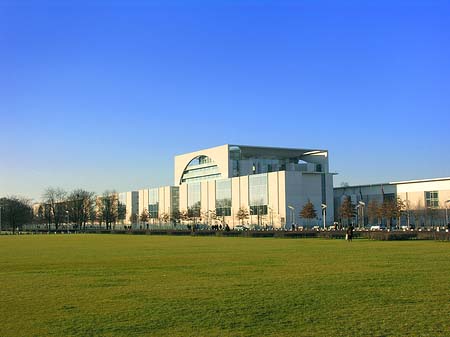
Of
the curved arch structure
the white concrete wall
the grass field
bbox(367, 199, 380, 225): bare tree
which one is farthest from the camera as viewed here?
the curved arch structure

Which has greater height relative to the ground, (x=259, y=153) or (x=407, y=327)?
(x=259, y=153)

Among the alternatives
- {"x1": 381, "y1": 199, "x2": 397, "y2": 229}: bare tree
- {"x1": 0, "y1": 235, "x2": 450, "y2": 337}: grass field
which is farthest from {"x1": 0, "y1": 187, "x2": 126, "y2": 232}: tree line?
{"x1": 0, "y1": 235, "x2": 450, "y2": 337}: grass field

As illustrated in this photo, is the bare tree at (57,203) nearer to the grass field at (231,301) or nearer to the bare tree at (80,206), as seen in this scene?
the bare tree at (80,206)

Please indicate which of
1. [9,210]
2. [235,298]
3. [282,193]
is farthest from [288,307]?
[9,210]

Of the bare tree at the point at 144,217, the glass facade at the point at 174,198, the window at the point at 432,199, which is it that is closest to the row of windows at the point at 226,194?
the glass facade at the point at 174,198

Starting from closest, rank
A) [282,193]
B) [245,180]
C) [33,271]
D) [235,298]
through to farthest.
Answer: [235,298], [33,271], [282,193], [245,180]

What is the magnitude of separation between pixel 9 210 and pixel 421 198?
89872mm

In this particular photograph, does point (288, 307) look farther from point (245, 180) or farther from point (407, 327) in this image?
point (245, 180)

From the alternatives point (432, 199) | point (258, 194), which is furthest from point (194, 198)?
point (432, 199)

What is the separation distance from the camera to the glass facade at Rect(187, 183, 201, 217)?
12120 centimetres

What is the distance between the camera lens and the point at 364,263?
66.0 ft

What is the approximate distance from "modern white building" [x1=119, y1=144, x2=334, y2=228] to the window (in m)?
17.7

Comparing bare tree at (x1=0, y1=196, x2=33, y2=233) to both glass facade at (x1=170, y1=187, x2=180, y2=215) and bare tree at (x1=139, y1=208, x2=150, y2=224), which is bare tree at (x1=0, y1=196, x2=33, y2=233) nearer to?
bare tree at (x1=139, y1=208, x2=150, y2=224)

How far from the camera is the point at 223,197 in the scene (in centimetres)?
11475
